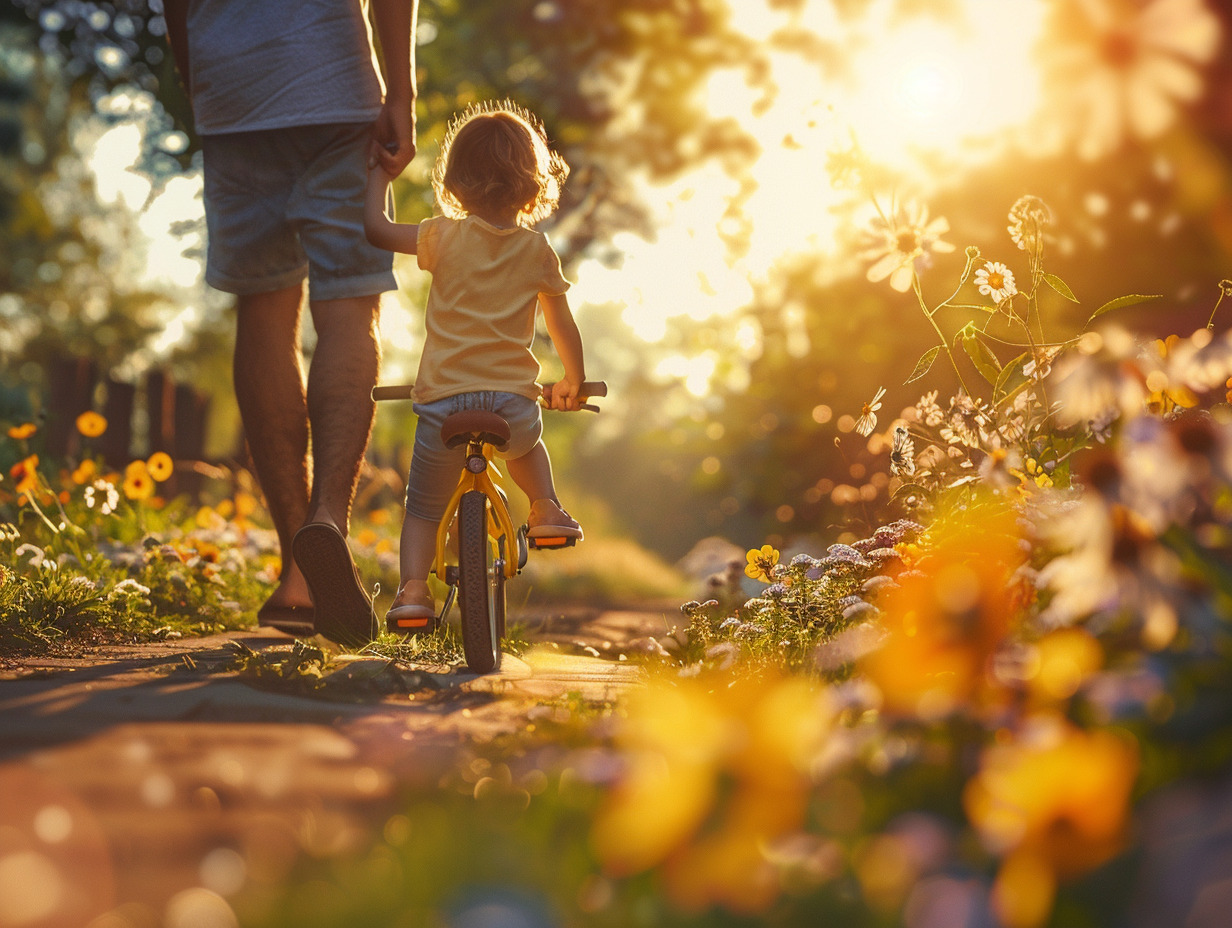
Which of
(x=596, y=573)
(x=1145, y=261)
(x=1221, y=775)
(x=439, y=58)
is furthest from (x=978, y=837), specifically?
(x=596, y=573)

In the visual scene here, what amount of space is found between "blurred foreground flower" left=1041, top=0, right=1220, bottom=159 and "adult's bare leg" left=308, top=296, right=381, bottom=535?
2467mm

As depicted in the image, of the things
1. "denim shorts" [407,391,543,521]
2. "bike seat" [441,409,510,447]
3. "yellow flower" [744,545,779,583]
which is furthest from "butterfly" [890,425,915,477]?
"bike seat" [441,409,510,447]

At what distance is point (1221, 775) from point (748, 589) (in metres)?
3.85

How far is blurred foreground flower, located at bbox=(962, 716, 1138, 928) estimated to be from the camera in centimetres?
97

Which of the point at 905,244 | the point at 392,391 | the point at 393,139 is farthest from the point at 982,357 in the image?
the point at 393,139

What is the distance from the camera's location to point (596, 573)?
9297 mm

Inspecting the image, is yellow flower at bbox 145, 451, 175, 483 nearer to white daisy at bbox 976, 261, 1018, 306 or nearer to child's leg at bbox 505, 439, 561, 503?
child's leg at bbox 505, 439, 561, 503

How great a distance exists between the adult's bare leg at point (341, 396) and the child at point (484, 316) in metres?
0.19

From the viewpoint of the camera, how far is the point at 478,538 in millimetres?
2623

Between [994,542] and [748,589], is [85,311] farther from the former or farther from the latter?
[994,542]

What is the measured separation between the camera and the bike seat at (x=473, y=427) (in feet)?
8.70

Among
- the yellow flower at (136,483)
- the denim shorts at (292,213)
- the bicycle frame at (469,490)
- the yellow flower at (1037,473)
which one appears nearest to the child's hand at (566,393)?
the bicycle frame at (469,490)

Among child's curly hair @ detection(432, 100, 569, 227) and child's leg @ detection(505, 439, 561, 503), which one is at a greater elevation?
child's curly hair @ detection(432, 100, 569, 227)

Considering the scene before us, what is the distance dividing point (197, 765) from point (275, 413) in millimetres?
1882
